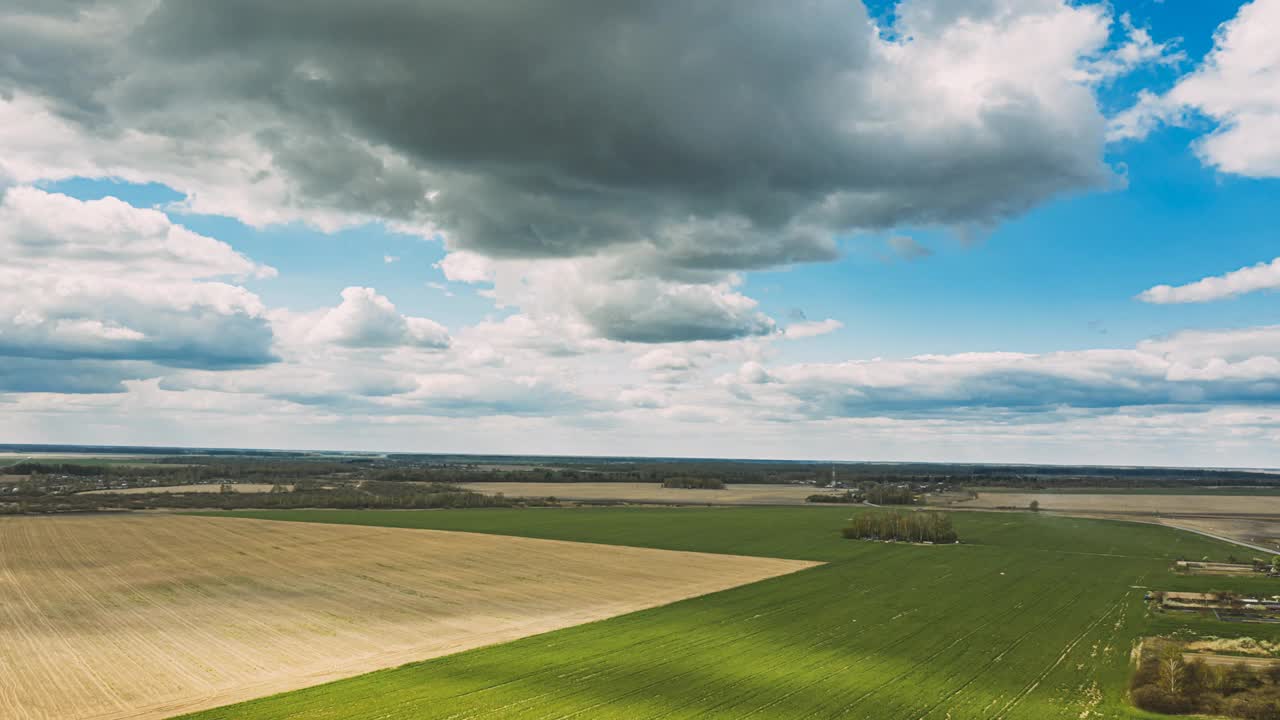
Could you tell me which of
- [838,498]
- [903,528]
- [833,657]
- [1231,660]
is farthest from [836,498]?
[833,657]

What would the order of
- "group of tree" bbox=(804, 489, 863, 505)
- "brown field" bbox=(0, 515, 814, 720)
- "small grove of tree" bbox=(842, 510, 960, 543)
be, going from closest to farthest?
1. "brown field" bbox=(0, 515, 814, 720)
2. "small grove of tree" bbox=(842, 510, 960, 543)
3. "group of tree" bbox=(804, 489, 863, 505)

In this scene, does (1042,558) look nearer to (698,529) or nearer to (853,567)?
(853,567)

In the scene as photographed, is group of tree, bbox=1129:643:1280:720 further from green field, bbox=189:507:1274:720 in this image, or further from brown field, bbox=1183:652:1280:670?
green field, bbox=189:507:1274:720

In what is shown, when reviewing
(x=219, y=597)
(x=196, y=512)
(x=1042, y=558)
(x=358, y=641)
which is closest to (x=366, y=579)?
(x=219, y=597)

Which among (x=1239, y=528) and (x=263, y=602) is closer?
(x=263, y=602)

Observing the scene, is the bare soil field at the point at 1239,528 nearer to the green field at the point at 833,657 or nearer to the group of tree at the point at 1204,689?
the green field at the point at 833,657

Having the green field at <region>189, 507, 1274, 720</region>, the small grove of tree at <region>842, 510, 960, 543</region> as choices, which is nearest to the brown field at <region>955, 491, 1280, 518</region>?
the small grove of tree at <region>842, 510, 960, 543</region>

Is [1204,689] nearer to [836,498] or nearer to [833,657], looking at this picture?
[833,657]
